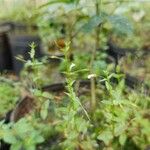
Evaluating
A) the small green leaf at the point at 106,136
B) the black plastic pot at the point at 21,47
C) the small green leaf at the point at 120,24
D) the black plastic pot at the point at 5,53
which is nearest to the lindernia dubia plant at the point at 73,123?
the small green leaf at the point at 106,136

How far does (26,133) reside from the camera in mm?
1242

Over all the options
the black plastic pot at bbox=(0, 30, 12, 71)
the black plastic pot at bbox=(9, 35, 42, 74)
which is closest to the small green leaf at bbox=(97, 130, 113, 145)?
the black plastic pot at bbox=(9, 35, 42, 74)

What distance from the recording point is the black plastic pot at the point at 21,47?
10.2ft

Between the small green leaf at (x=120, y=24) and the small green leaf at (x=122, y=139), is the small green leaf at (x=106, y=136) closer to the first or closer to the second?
the small green leaf at (x=122, y=139)

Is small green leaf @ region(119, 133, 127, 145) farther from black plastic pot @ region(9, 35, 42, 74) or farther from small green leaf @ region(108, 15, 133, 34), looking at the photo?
black plastic pot @ region(9, 35, 42, 74)

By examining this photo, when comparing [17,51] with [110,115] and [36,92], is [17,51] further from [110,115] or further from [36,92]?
[110,115]

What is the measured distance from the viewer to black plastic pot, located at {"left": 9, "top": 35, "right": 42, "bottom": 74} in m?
3.11

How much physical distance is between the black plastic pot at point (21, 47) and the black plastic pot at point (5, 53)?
2.6 inches

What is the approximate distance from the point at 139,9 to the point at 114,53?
1.85 feet

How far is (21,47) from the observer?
3.12 metres

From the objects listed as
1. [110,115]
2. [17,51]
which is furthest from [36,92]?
[17,51]

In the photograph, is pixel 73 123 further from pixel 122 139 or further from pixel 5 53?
pixel 5 53

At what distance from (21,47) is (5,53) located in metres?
0.26

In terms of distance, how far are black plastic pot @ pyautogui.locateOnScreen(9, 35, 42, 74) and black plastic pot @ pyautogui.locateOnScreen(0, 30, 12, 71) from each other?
0.07 m
